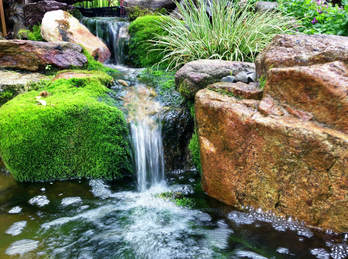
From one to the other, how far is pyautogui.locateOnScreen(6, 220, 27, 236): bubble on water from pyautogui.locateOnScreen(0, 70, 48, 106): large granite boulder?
2319 millimetres

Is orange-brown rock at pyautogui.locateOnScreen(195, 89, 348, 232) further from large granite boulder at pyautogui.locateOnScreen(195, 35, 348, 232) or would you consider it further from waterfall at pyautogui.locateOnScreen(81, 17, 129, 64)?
waterfall at pyautogui.locateOnScreen(81, 17, 129, 64)

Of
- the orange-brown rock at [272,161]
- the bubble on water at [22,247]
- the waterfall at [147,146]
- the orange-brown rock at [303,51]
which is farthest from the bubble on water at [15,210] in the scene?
the orange-brown rock at [303,51]

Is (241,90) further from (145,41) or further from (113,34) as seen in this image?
(113,34)

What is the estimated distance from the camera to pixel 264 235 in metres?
2.38

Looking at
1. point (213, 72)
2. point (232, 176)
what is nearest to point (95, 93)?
point (213, 72)

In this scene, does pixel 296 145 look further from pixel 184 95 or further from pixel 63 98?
pixel 63 98

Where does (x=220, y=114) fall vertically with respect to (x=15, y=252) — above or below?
above

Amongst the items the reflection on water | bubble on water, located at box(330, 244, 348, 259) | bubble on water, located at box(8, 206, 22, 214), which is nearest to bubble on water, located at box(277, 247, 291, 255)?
the reflection on water

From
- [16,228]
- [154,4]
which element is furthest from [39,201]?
[154,4]

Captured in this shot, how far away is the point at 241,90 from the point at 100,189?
1.93 meters

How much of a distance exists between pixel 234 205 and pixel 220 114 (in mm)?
914

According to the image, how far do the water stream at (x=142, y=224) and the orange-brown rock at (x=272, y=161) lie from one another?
5.8 inches

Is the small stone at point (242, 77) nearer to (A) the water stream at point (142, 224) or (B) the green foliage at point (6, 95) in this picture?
(A) the water stream at point (142, 224)

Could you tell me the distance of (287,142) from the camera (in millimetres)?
2352
